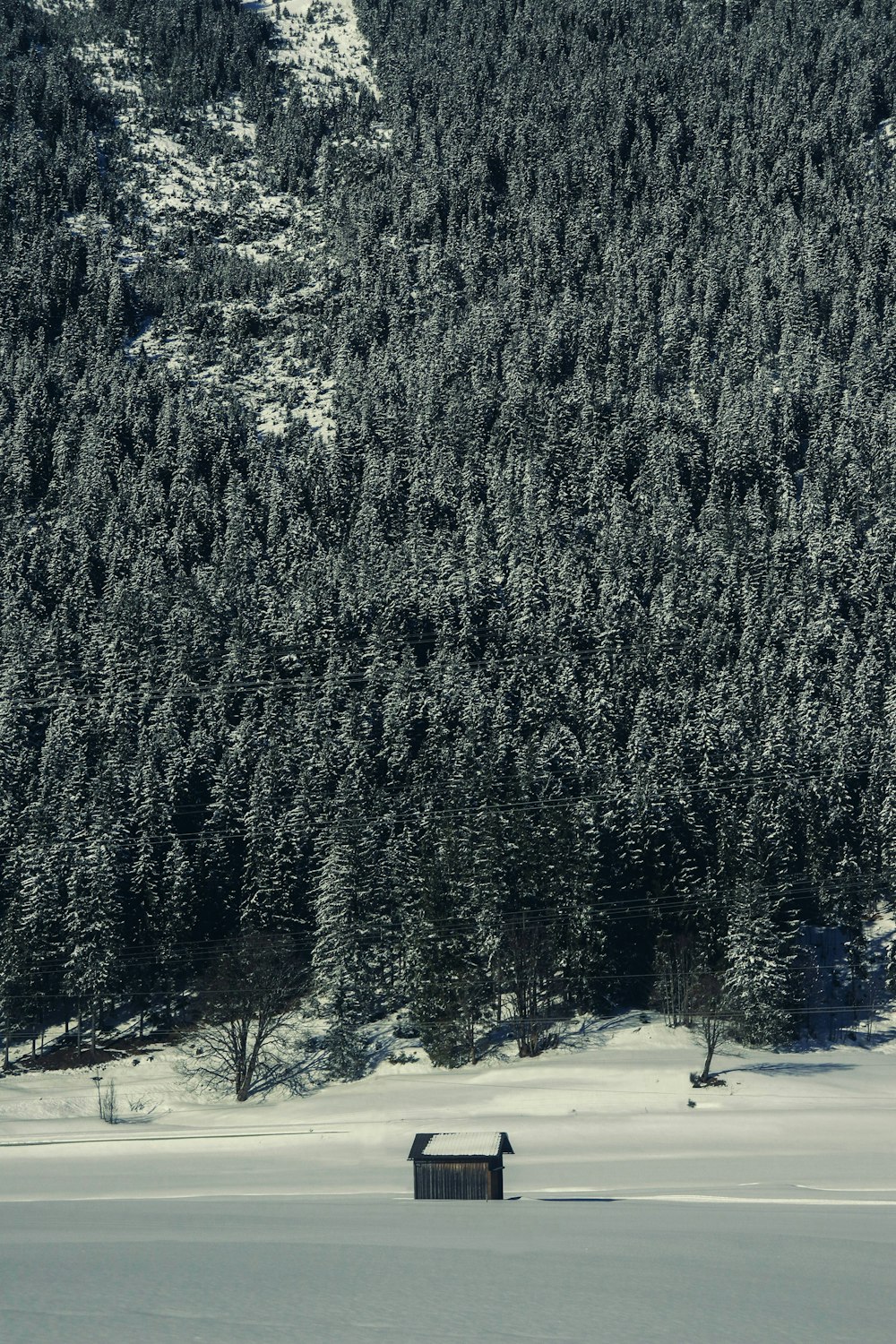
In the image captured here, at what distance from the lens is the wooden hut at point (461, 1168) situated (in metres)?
34.6

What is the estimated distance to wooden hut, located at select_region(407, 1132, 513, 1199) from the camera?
3459 centimetres

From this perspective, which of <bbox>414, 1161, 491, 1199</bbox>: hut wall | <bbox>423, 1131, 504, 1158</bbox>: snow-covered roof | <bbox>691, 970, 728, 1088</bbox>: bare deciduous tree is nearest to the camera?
<bbox>414, 1161, 491, 1199</bbox>: hut wall

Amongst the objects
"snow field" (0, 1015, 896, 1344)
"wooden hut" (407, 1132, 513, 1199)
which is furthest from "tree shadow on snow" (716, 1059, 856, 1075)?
"wooden hut" (407, 1132, 513, 1199)

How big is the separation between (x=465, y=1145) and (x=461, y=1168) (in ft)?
3.61

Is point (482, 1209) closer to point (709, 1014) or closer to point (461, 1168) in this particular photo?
point (461, 1168)

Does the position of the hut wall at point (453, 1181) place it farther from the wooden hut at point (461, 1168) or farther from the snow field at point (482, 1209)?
the snow field at point (482, 1209)

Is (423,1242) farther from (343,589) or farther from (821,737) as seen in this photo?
(343,589)

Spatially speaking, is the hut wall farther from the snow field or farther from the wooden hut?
the snow field

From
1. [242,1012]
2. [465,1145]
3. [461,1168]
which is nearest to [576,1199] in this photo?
[465,1145]

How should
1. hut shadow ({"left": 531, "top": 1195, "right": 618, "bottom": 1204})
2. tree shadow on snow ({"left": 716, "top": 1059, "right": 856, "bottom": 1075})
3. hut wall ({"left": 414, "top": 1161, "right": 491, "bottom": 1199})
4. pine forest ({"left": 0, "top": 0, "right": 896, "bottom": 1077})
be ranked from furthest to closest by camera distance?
pine forest ({"left": 0, "top": 0, "right": 896, "bottom": 1077}), tree shadow on snow ({"left": 716, "top": 1059, "right": 856, "bottom": 1075}), hut wall ({"left": 414, "top": 1161, "right": 491, "bottom": 1199}), hut shadow ({"left": 531, "top": 1195, "right": 618, "bottom": 1204})

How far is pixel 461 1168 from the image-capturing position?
34.8 metres

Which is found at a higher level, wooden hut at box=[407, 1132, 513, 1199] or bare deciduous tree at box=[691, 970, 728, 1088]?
bare deciduous tree at box=[691, 970, 728, 1088]

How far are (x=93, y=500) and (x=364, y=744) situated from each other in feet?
323

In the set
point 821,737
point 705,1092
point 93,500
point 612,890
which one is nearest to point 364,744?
point 612,890
